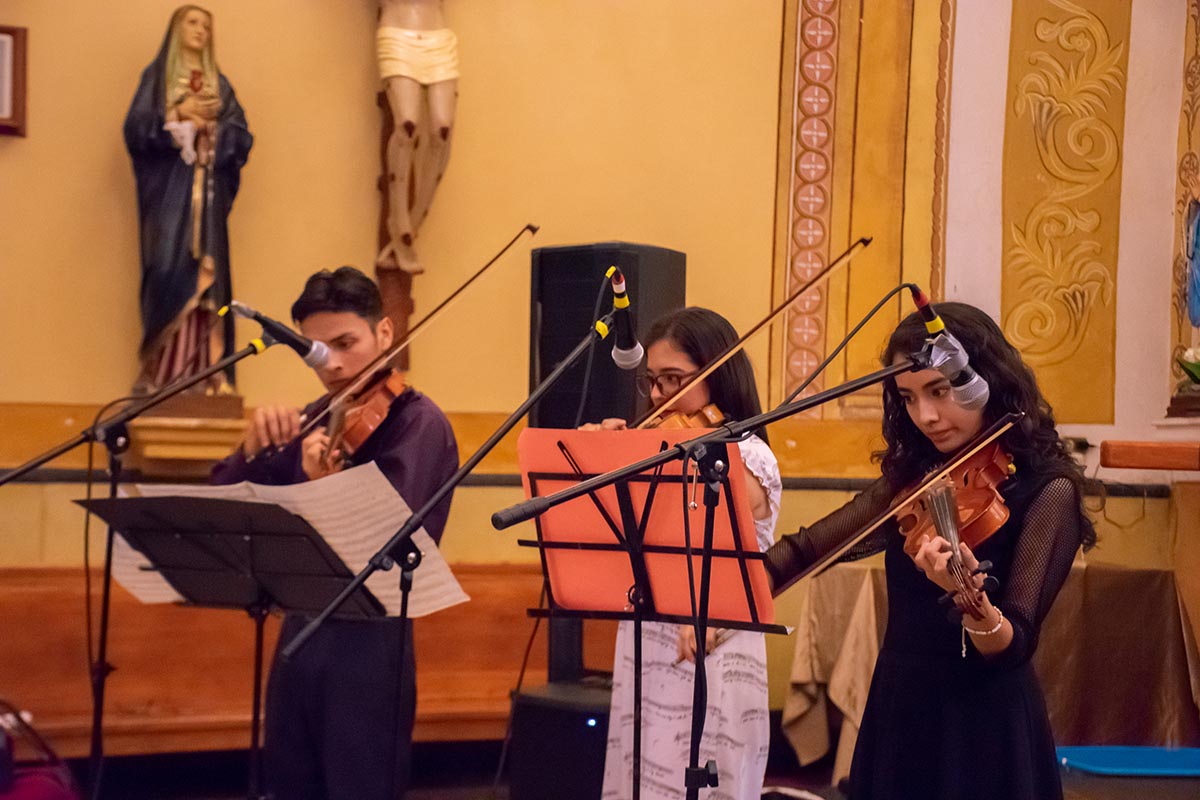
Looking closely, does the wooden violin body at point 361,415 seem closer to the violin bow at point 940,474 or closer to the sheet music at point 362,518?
the sheet music at point 362,518

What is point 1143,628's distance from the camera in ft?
14.0

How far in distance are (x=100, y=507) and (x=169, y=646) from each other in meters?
1.99

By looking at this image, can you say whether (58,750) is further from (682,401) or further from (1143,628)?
(1143,628)

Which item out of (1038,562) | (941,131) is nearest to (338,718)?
(1038,562)

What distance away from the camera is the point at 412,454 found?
251 centimetres

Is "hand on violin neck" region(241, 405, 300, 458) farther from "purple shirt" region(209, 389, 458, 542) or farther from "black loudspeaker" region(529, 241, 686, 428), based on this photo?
"black loudspeaker" region(529, 241, 686, 428)

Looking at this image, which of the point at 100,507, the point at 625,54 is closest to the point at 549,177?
the point at 625,54

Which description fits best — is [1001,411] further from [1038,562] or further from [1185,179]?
[1185,179]

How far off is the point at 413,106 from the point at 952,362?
2861mm

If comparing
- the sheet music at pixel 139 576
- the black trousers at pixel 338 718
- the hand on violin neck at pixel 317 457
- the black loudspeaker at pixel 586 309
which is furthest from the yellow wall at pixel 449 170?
the black trousers at pixel 338 718

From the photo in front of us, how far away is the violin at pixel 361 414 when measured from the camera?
2555mm

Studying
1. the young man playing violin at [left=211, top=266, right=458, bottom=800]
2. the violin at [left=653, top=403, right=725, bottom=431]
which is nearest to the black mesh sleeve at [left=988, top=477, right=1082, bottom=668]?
the violin at [left=653, top=403, right=725, bottom=431]

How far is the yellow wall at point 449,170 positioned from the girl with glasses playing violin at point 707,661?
2.16m

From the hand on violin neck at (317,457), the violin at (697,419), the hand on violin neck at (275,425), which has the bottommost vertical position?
the hand on violin neck at (317,457)
